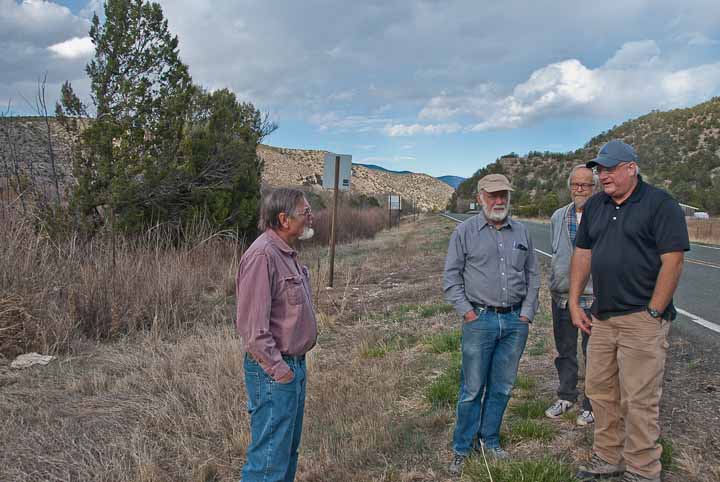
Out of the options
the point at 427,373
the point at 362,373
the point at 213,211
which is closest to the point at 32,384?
the point at 362,373

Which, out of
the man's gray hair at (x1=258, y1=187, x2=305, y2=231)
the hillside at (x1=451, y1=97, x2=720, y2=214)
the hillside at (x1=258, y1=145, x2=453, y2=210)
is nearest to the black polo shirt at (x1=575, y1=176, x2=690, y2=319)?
the man's gray hair at (x1=258, y1=187, x2=305, y2=231)

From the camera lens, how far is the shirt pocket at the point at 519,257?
3.68 metres

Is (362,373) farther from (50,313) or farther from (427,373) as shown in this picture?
(50,313)

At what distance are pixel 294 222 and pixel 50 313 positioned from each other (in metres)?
6.14

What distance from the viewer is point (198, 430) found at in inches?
189

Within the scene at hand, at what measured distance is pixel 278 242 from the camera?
295 centimetres

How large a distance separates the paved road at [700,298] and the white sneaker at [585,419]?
338 cm

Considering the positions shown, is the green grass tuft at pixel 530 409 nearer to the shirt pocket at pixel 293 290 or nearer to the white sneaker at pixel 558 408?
the white sneaker at pixel 558 408

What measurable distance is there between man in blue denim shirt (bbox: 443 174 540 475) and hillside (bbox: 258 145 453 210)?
179 ft

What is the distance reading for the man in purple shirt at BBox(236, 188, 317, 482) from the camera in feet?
9.11

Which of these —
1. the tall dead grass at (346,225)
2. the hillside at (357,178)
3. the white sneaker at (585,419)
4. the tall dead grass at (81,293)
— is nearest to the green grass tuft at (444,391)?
the white sneaker at (585,419)

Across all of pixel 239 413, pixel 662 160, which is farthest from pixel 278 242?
pixel 662 160

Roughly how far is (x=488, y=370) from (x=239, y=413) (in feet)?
7.81

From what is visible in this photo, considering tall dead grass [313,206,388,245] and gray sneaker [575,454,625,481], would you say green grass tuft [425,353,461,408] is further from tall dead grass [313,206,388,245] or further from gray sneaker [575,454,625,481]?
tall dead grass [313,206,388,245]
